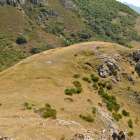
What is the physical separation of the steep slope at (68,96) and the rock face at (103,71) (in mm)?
294

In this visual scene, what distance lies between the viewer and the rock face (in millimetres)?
45344

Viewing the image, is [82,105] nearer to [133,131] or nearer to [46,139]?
[133,131]

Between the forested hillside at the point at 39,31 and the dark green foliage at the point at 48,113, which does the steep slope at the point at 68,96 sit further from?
the forested hillside at the point at 39,31

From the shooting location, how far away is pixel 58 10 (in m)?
195

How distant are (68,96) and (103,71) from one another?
1595 centimetres

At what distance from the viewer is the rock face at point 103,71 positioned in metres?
45.3

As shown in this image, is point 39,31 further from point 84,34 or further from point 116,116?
point 116,116

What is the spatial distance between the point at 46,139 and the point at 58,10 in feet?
643

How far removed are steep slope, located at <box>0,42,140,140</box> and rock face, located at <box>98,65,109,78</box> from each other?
0.29 m

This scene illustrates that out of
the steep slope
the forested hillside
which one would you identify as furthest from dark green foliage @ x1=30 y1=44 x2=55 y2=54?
the steep slope

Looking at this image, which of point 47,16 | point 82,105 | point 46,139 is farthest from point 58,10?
point 46,139

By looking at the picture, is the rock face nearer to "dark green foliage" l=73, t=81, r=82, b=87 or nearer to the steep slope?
the steep slope

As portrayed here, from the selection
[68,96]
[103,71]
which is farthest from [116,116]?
[103,71]

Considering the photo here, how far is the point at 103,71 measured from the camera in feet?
151
